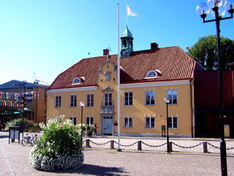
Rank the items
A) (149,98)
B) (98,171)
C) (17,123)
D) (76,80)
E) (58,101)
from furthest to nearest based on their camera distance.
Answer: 1. (58,101)
2. (76,80)
3. (17,123)
4. (149,98)
5. (98,171)

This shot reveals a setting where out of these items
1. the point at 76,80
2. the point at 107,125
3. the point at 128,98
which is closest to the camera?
the point at 128,98

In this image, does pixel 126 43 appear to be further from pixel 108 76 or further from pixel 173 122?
pixel 173 122

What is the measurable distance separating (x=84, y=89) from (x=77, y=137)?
2545 cm

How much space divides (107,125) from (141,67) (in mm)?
9071

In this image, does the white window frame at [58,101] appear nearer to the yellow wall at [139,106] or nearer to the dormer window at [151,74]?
the yellow wall at [139,106]

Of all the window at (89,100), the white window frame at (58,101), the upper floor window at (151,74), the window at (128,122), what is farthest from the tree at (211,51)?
the white window frame at (58,101)

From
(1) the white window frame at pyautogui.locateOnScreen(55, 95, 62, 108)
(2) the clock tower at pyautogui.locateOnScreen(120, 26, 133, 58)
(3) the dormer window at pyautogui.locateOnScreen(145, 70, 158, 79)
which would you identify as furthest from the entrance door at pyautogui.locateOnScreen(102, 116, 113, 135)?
(2) the clock tower at pyautogui.locateOnScreen(120, 26, 133, 58)

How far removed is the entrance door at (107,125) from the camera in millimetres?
35062

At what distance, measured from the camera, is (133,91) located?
33625mm

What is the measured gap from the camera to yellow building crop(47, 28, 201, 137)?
30469mm

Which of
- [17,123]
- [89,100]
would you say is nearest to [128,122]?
[89,100]

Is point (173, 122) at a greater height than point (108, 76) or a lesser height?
lesser

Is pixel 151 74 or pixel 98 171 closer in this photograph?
pixel 98 171

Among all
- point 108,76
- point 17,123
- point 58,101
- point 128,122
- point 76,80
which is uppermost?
point 108,76
